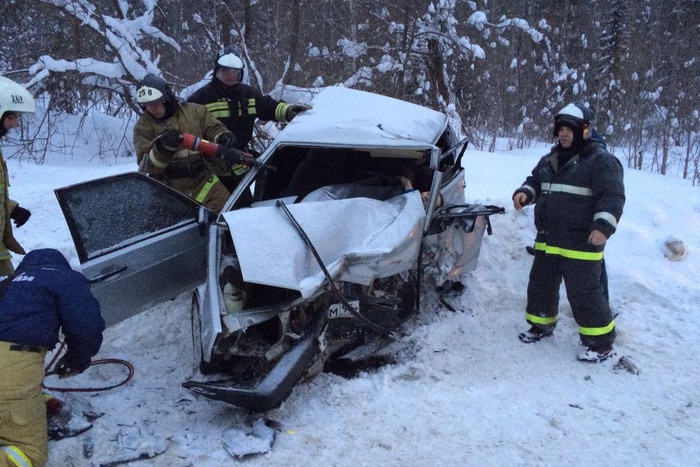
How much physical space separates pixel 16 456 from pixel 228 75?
3.56 m

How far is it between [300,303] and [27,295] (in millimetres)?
1365

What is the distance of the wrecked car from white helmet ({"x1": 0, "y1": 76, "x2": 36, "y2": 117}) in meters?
0.60

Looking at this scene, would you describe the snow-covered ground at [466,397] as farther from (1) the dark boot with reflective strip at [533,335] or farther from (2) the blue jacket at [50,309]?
(2) the blue jacket at [50,309]

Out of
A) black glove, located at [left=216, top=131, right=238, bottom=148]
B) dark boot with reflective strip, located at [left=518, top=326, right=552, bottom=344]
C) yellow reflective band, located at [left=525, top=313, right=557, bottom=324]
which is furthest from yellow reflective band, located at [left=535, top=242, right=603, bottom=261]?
black glove, located at [left=216, top=131, right=238, bottom=148]

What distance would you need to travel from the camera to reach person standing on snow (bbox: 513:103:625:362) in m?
3.59

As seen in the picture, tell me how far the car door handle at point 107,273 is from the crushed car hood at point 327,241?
0.83m

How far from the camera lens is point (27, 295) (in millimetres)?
2502

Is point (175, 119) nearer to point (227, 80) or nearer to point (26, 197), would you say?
point (227, 80)

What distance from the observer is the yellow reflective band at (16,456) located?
2324 mm

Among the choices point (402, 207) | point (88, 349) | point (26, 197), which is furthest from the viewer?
point (26, 197)

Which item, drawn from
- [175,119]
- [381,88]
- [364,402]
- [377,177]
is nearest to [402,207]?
[377,177]

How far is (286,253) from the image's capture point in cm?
303

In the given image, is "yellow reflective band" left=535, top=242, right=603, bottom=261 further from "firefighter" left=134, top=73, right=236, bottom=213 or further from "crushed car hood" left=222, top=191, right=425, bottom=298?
"firefighter" left=134, top=73, right=236, bottom=213

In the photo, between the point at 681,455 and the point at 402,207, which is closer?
the point at 681,455
